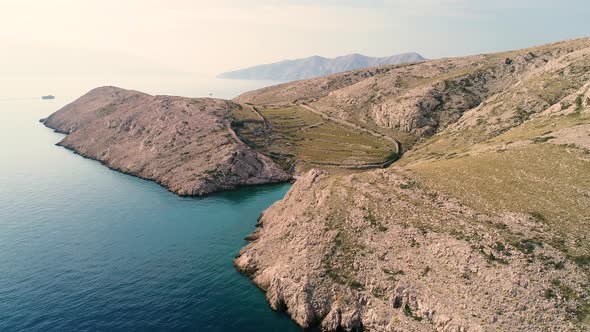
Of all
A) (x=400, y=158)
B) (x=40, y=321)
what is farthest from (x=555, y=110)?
(x=40, y=321)

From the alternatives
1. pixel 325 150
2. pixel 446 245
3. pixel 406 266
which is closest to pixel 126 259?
pixel 406 266

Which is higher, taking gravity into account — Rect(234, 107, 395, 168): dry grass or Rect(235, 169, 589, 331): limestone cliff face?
Rect(234, 107, 395, 168): dry grass

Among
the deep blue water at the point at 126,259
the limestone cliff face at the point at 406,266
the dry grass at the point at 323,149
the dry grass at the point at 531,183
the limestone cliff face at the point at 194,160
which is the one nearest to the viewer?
the limestone cliff face at the point at 406,266

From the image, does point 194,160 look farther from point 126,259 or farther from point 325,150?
point 126,259

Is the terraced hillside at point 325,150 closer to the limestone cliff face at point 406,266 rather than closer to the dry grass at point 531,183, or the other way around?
the dry grass at point 531,183

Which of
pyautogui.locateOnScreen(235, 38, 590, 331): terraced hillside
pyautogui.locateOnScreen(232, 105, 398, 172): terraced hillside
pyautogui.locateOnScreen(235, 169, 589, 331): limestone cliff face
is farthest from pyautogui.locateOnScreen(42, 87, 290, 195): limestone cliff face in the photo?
pyautogui.locateOnScreen(235, 169, 589, 331): limestone cliff face

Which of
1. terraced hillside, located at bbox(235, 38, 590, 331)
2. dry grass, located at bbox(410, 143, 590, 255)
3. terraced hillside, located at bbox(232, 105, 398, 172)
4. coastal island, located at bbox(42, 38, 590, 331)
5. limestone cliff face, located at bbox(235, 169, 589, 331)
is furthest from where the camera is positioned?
terraced hillside, located at bbox(232, 105, 398, 172)

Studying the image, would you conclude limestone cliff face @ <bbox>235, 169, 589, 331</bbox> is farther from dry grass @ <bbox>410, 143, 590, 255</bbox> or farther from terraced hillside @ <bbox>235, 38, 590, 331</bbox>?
dry grass @ <bbox>410, 143, 590, 255</bbox>

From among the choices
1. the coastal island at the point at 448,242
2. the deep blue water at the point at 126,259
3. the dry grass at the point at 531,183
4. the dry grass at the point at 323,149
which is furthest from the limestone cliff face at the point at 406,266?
the dry grass at the point at 323,149
